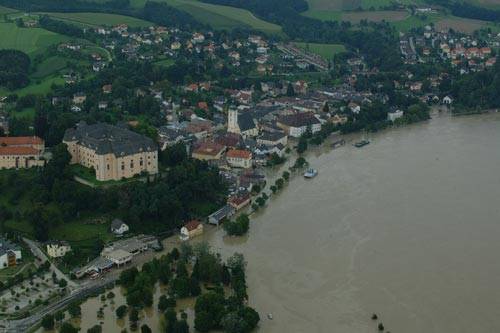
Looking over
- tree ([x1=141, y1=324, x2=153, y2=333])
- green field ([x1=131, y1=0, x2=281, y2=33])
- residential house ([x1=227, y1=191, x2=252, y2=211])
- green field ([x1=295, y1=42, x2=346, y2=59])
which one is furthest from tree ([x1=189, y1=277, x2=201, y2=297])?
green field ([x1=131, y1=0, x2=281, y2=33])

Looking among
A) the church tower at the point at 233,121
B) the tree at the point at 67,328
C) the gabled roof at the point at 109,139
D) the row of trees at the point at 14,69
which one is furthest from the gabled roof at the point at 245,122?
the tree at the point at 67,328

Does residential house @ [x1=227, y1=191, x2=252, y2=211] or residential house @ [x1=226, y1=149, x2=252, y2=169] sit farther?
residential house @ [x1=226, y1=149, x2=252, y2=169]

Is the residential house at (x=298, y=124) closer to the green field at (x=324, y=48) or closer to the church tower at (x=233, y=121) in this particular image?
the church tower at (x=233, y=121)

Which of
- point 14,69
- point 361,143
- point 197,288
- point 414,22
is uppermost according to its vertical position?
point 197,288

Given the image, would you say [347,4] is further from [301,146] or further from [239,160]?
[239,160]

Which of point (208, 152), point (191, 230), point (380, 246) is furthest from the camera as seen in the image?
point (208, 152)

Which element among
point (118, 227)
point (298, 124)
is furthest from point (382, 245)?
point (298, 124)

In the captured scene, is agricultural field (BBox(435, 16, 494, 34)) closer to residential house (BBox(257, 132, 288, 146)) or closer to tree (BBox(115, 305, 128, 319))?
residential house (BBox(257, 132, 288, 146))
